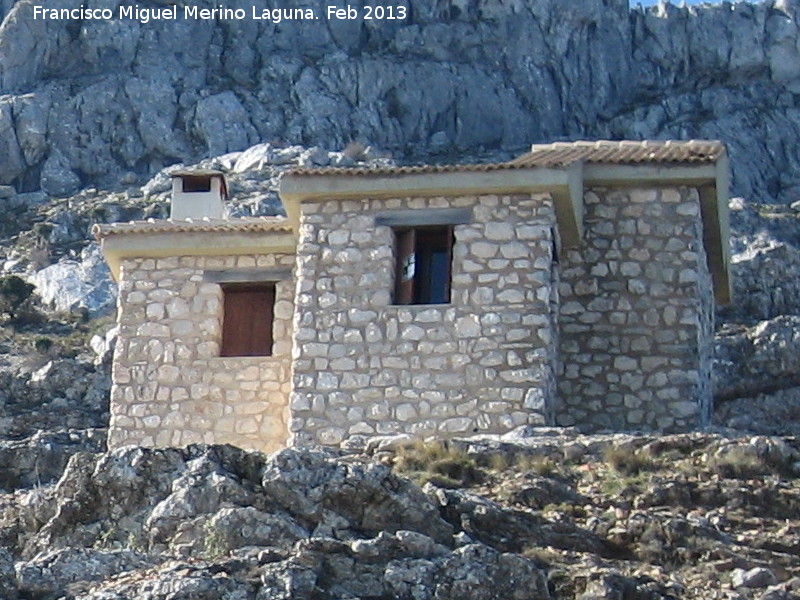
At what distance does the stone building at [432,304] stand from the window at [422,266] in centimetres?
2

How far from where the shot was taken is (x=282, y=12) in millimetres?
100438

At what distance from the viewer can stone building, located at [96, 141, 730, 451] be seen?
72.2ft

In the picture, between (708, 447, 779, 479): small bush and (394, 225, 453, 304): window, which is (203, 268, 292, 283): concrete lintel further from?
(708, 447, 779, 479): small bush

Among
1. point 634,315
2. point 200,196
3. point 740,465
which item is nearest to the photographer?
point 740,465

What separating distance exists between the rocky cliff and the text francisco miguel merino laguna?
1.30 ft

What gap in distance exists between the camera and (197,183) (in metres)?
28.1

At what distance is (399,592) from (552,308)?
329 inches

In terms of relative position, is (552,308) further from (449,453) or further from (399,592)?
(399,592)

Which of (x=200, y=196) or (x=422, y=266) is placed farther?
(x=200, y=196)

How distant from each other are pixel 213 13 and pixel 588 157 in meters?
78.5

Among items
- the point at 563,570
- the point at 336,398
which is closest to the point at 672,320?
the point at 336,398

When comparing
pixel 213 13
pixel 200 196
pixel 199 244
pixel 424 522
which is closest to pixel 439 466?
pixel 424 522

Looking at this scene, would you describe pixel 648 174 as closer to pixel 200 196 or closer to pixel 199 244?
pixel 199 244

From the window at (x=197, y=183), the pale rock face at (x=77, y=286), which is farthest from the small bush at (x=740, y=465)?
the pale rock face at (x=77, y=286)
